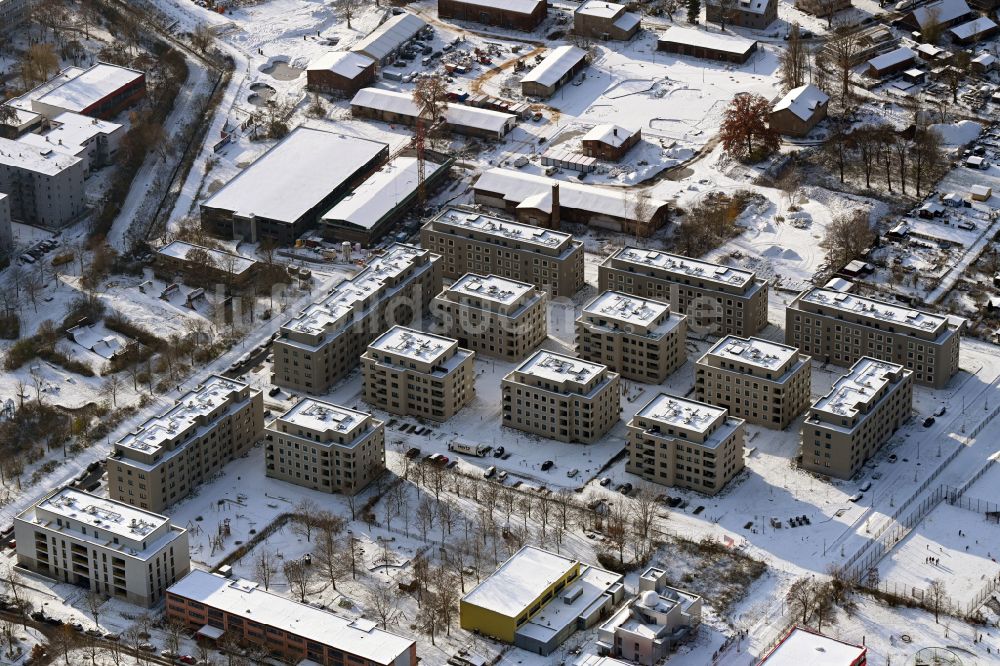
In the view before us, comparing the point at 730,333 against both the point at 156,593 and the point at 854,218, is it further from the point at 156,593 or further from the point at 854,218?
the point at 156,593

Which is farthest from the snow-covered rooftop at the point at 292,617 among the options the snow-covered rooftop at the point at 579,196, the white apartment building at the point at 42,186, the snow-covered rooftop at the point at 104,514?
the snow-covered rooftop at the point at 579,196

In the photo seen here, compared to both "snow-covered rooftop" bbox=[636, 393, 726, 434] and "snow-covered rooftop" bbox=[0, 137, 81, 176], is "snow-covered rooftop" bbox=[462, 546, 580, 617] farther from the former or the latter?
"snow-covered rooftop" bbox=[0, 137, 81, 176]

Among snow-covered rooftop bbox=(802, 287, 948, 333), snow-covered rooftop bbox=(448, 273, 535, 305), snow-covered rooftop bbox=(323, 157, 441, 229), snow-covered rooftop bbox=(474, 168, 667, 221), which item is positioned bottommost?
snow-covered rooftop bbox=(323, 157, 441, 229)

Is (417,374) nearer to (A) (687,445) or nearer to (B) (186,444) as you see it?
(B) (186,444)

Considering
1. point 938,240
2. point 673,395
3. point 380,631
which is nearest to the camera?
point 380,631

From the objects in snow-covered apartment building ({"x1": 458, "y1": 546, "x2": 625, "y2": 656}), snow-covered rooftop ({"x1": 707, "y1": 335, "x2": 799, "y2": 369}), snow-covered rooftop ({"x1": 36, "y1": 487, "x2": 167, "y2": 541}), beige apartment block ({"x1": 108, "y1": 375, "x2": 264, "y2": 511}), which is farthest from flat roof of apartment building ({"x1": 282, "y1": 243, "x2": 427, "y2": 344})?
snow-covered apartment building ({"x1": 458, "y1": 546, "x2": 625, "y2": 656})

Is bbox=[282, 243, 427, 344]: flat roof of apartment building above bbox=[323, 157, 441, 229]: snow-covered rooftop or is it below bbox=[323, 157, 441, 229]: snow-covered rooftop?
above

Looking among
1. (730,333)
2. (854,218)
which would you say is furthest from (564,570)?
(854,218)

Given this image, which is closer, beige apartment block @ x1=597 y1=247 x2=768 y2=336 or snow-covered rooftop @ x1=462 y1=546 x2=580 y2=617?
snow-covered rooftop @ x1=462 y1=546 x2=580 y2=617
